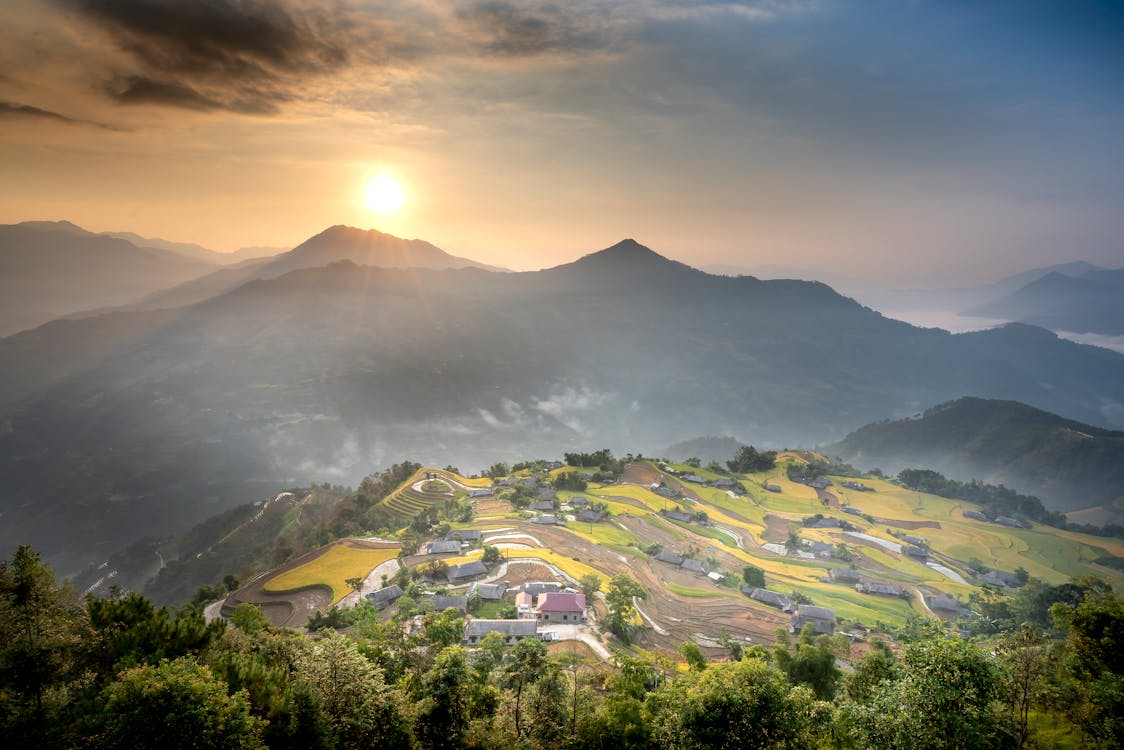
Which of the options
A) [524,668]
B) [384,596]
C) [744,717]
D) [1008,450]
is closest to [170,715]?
[524,668]

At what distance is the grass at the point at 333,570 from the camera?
1561 inches

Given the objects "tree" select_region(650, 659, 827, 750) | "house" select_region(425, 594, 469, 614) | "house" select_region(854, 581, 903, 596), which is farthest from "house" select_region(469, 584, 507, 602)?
"house" select_region(854, 581, 903, 596)

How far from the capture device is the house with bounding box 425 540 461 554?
4262cm

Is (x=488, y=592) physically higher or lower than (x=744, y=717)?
lower

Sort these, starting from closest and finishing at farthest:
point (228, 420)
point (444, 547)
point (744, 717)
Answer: point (744, 717)
point (444, 547)
point (228, 420)

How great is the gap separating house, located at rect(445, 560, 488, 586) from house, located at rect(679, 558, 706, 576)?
19237mm

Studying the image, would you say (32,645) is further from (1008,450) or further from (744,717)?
(1008,450)

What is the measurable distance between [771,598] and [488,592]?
24.4 m

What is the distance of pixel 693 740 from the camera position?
10961mm

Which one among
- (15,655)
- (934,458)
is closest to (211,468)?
(15,655)

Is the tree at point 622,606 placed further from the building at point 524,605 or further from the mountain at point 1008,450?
the mountain at point 1008,450

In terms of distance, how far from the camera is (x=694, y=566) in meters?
45.0

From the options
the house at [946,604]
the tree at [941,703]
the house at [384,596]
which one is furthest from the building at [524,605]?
the house at [946,604]

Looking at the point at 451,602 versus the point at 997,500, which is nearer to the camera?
the point at 451,602
